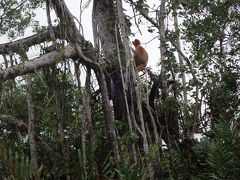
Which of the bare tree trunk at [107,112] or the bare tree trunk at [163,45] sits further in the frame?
the bare tree trunk at [163,45]

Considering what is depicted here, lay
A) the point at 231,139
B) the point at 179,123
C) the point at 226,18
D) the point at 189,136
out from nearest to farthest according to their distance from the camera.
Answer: the point at 231,139, the point at 189,136, the point at 179,123, the point at 226,18

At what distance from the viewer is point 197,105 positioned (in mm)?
6238

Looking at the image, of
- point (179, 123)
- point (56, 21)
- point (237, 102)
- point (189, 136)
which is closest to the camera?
point (56, 21)

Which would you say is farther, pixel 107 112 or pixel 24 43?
pixel 24 43

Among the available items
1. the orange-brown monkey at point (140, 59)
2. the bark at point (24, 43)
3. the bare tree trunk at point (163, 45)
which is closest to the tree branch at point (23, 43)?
the bark at point (24, 43)

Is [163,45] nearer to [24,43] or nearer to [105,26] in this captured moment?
[105,26]

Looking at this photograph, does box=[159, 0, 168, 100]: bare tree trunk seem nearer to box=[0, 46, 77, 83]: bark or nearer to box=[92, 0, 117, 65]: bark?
box=[92, 0, 117, 65]: bark

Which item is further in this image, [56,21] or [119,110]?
[119,110]

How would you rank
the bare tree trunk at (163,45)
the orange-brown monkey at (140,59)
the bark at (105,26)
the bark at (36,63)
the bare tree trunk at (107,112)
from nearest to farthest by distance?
the bark at (36,63) < the bare tree trunk at (107,112) < the bare tree trunk at (163,45) < the bark at (105,26) < the orange-brown monkey at (140,59)

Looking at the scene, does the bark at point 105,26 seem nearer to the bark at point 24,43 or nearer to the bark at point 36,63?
the bark at point 24,43

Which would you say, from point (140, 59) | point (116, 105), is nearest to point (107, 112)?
point (116, 105)

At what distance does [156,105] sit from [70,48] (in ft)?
6.36

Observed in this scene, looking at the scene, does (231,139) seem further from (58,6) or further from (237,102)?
(237,102)

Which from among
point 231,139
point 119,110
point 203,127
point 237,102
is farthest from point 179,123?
point 231,139
